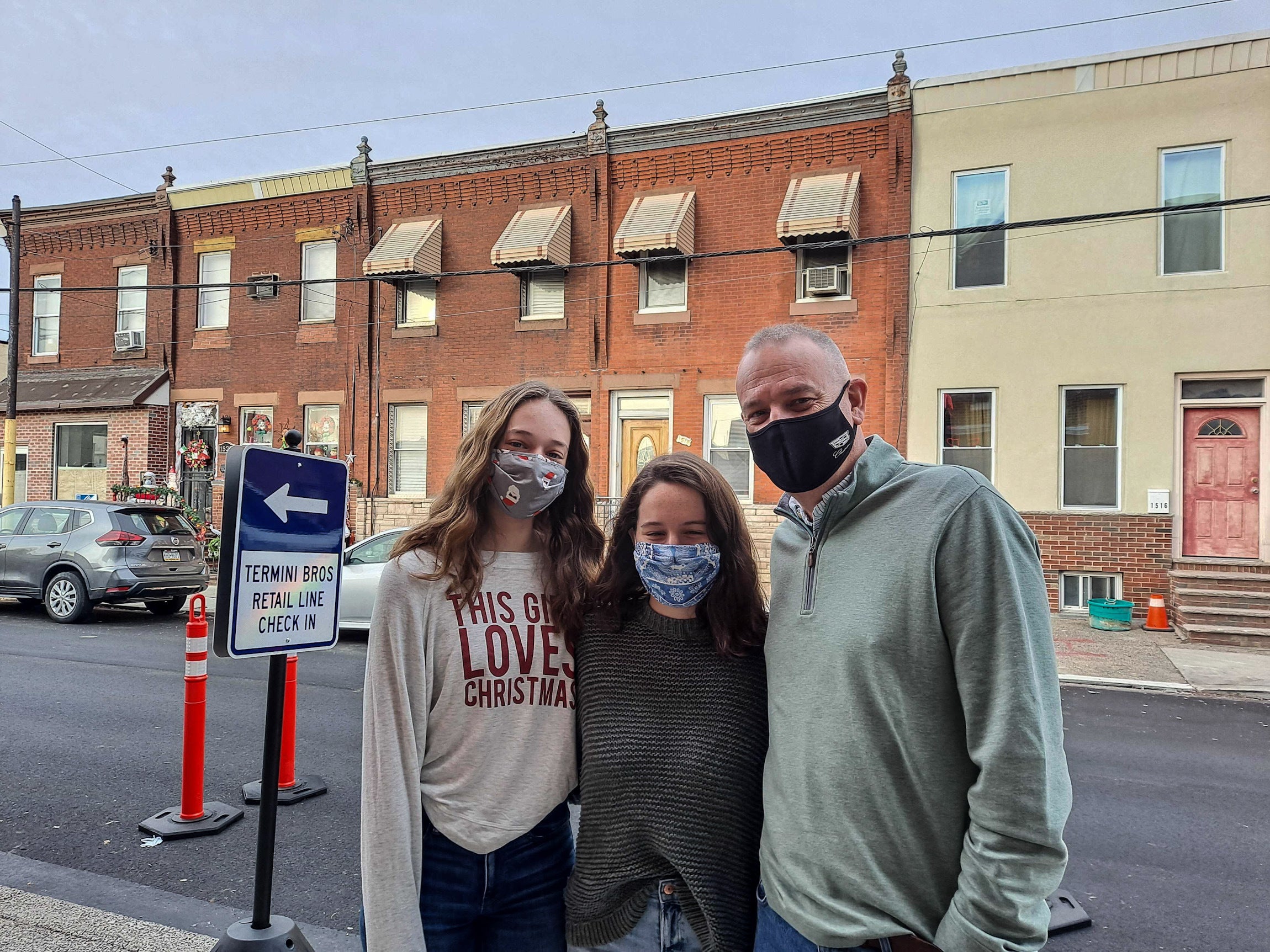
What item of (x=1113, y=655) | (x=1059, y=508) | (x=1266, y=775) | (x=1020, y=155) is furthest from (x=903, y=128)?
(x=1266, y=775)

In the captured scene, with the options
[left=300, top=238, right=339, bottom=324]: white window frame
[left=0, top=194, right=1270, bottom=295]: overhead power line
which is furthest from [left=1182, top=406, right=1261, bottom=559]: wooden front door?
[left=300, top=238, right=339, bottom=324]: white window frame

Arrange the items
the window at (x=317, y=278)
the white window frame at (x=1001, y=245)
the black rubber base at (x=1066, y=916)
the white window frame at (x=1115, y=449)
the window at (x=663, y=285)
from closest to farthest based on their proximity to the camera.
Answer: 1. the black rubber base at (x=1066, y=916)
2. the white window frame at (x=1115, y=449)
3. the white window frame at (x=1001, y=245)
4. the window at (x=663, y=285)
5. the window at (x=317, y=278)

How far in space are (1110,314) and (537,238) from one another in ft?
31.7

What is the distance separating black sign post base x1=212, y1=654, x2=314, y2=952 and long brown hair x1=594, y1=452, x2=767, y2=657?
1.26 m

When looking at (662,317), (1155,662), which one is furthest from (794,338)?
(662,317)

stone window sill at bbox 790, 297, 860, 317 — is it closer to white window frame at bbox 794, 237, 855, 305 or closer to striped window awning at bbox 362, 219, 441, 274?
white window frame at bbox 794, 237, 855, 305

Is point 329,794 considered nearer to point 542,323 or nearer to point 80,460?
point 542,323

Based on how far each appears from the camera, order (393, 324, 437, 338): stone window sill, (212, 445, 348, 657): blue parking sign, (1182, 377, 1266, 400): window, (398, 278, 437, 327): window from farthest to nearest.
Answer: (398, 278, 437, 327): window, (393, 324, 437, 338): stone window sill, (1182, 377, 1266, 400): window, (212, 445, 348, 657): blue parking sign

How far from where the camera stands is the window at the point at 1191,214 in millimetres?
12797

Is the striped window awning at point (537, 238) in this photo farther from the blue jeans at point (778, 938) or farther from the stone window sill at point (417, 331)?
the blue jeans at point (778, 938)

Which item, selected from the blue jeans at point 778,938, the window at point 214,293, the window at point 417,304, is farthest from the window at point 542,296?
the blue jeans at point 778,938

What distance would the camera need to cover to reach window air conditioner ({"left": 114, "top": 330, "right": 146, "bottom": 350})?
1950 centimetres

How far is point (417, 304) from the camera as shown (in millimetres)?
17422

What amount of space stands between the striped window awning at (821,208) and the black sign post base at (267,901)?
1263 centimetres
